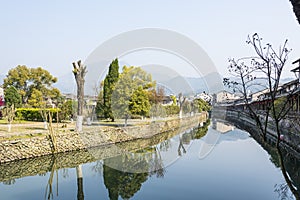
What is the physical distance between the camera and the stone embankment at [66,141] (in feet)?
39.6

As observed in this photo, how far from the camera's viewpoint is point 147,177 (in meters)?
10.8

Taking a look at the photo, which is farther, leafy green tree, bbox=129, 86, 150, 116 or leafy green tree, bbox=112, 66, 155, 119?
leafy green tree, bbox=112, 66, 155, 119

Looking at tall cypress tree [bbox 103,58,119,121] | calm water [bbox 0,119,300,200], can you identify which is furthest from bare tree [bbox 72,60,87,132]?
tall cypress tree [bbox 103,58,119,121]

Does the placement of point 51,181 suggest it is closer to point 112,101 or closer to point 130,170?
point 130,170

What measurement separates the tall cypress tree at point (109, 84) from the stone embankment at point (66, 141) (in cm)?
386

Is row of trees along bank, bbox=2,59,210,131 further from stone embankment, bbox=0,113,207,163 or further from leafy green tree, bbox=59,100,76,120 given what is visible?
stone embankment, bbox=0,113,207,163

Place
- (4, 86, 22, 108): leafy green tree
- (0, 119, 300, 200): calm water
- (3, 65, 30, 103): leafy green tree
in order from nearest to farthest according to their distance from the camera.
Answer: (0, 119, 300, 200): calm water
(4, 86, 22, 108): leafy green tree
(3, 65, 30, 103): leafy green tree

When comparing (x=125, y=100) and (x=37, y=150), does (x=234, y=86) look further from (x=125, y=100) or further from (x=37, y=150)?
(x=125, y=100)

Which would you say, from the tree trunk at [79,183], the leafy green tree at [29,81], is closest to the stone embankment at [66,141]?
the tree trunk at [79,183]

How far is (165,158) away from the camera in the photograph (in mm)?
14703

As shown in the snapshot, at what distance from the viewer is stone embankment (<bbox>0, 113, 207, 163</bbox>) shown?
39.6 ft

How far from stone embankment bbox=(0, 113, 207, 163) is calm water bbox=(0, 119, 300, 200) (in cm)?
56

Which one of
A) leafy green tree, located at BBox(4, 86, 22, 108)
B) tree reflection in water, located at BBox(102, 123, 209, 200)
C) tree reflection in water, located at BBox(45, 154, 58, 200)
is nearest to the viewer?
tree reflection in water, located at BBox(45, 154, 58, 200)

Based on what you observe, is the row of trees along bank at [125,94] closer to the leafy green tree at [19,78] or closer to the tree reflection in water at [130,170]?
the tree reflection in water at [130,170]
